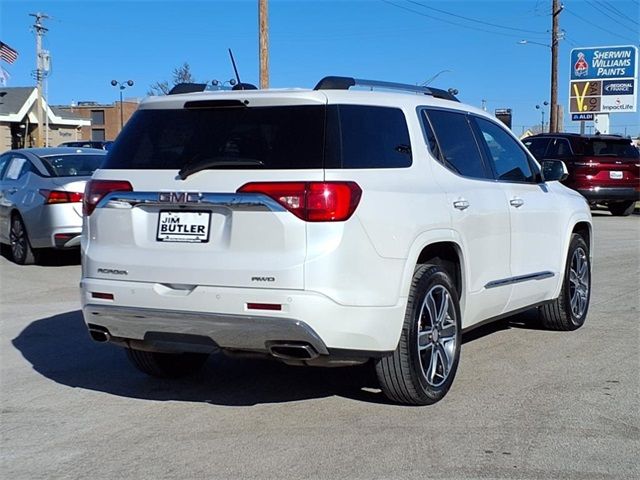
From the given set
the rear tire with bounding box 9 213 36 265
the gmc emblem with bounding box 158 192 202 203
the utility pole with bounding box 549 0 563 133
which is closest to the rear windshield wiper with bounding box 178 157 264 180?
the gmc emblem with bounding box 158 192 202 203

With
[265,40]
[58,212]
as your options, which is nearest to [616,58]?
[265,40]

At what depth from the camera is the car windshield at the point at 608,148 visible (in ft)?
65.4

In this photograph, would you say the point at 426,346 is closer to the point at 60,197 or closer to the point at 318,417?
the point at 318,417

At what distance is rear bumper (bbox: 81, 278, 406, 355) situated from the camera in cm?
431

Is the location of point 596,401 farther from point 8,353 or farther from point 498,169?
point 8,353

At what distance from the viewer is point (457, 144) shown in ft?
18.7

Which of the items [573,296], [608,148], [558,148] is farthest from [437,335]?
[608,148]

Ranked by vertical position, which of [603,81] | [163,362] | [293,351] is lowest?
[163,362]

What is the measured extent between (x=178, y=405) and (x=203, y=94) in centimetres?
197

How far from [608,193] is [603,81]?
15.0 metres

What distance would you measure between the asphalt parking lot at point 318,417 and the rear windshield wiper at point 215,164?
1.49 metres

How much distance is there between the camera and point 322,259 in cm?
429

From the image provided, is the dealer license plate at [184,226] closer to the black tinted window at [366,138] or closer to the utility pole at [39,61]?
the black tinted window at [366,138]

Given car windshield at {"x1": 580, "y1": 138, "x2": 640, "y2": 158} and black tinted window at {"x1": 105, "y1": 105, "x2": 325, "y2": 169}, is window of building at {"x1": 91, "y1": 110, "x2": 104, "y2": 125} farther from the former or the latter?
black tinted window at {"x1": 105, "y1": 105, "x2": 325, "y2": 169}
